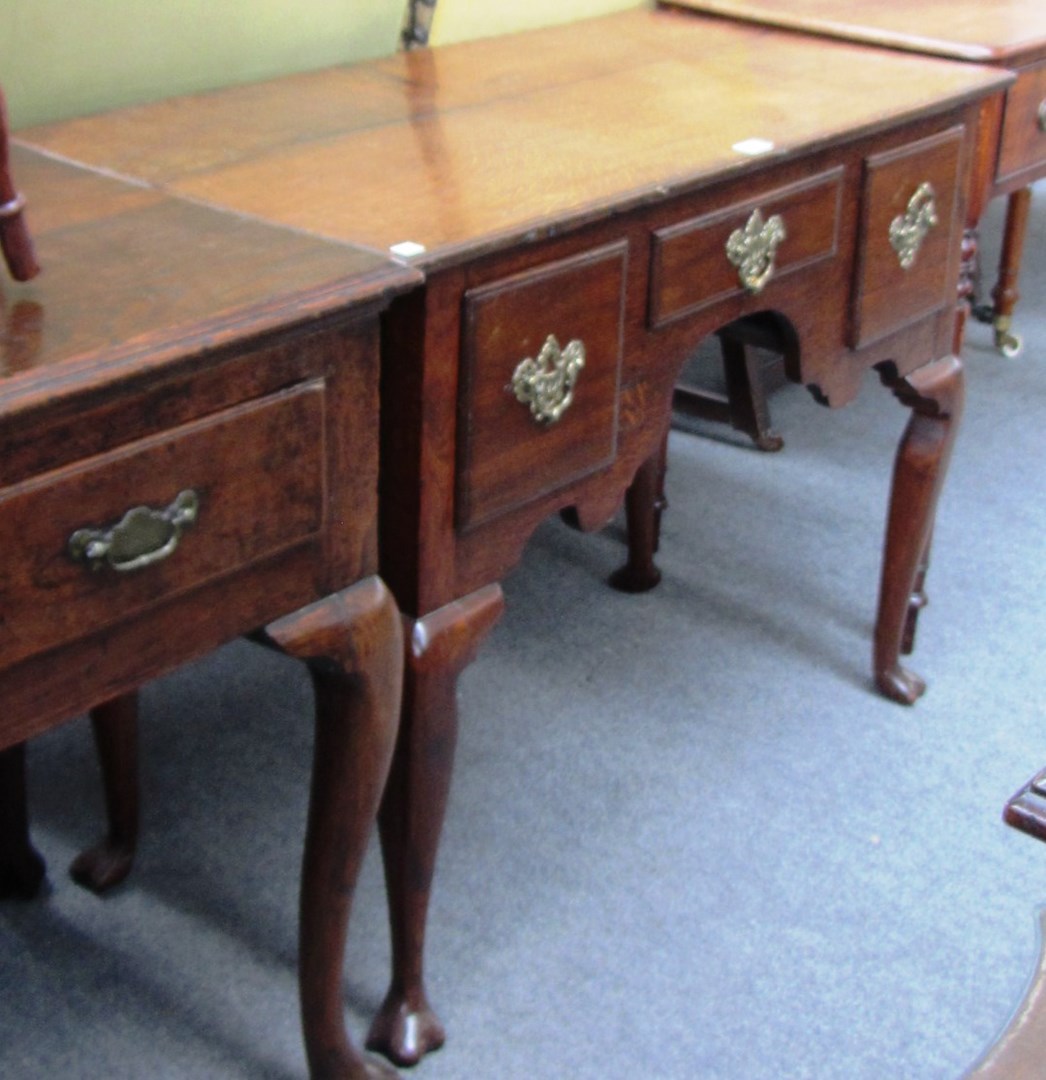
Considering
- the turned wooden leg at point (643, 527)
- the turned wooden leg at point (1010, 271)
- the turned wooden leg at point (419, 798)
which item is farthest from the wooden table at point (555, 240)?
the turned wooden leg at point (1010, 271)

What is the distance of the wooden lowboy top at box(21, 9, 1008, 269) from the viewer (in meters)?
1.18

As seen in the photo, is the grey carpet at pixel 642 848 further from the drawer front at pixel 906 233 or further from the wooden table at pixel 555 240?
the drawer front at pixel 906 233

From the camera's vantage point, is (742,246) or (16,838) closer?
(742,246)

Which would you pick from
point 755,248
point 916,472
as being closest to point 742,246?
point 755,248

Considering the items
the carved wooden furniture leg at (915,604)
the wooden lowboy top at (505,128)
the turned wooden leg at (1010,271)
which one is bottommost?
the carved wooden furniture leg at (915,604)

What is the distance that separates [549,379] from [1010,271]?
1.99m

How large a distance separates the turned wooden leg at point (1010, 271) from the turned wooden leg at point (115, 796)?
77.6 inches

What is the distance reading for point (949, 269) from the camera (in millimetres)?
1739

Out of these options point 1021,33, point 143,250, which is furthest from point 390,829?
point 1021,33

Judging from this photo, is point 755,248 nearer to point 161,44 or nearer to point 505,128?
point 505,128

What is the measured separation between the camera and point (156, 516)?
0.92 metres

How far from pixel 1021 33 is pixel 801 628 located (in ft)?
2.62

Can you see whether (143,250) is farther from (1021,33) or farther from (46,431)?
(1021,33)

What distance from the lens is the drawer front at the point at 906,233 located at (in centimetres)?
157
